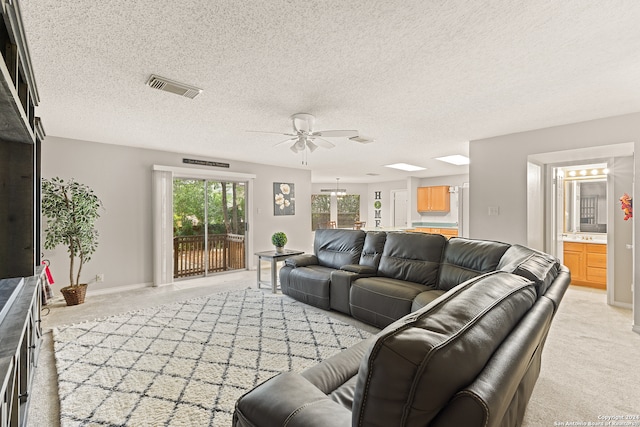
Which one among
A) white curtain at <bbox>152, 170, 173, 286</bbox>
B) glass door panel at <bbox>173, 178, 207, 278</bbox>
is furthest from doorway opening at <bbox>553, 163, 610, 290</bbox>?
white curtain at <bbox>152, 170, 173, 286</bbox>

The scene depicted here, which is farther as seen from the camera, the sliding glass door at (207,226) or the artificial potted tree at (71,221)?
the sliding glass door at (207,226)

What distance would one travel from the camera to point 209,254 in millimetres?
5977

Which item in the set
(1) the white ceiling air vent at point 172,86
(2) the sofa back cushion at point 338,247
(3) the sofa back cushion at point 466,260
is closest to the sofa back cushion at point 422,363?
(3) the sofa back cushion at point 466,260

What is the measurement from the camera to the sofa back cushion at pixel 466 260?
9.56 feet

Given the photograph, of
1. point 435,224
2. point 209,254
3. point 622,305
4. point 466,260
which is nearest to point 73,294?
point 209,254

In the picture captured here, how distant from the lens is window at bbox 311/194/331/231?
1128cm

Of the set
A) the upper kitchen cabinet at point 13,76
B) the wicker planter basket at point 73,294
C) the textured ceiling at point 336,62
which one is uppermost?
the textured ceiling at point 336,62

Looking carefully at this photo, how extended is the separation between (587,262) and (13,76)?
22.2ft

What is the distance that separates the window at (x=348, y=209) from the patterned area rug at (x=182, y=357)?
7645mm

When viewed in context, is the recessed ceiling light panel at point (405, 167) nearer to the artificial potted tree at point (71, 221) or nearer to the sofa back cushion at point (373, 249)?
the sofa back cushion at point (373, 249)

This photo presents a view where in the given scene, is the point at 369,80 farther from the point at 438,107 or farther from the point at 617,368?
the point at 617,368

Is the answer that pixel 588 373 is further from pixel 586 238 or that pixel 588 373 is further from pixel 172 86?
pixel 172 86

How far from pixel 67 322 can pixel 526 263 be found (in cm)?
440

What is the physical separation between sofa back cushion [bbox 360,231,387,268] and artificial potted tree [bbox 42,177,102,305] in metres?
3.63
